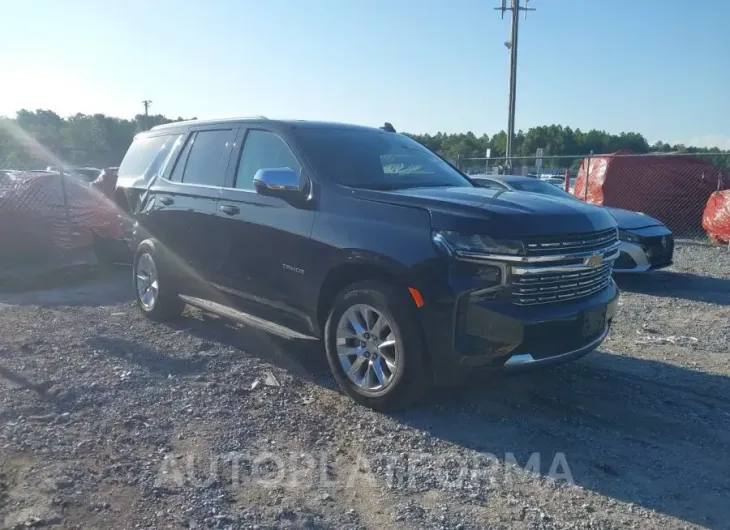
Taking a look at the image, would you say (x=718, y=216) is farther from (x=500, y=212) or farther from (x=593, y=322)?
A: (x=500, y=212)

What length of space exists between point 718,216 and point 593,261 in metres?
11.2

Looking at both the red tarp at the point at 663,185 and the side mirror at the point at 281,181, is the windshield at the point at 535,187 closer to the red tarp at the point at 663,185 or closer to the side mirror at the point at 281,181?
the red tarp at the point at 663,185

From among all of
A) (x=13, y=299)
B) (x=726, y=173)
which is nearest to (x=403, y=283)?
(x=13, y=299)

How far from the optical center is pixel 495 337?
4.12m

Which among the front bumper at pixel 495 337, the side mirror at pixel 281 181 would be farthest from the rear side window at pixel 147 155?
the front bumper at pixel 495 337

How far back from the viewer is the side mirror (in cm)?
495

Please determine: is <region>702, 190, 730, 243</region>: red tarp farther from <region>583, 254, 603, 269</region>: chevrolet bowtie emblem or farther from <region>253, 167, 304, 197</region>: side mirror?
<region>253, 167, 304, 197</region>: side mirror

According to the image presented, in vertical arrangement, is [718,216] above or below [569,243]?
below

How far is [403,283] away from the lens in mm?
4375

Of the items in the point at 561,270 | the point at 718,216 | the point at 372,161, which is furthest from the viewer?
the point at 718,216

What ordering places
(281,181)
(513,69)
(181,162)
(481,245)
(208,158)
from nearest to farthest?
1. (481,245)
2. (281,181)
3. (208,158)
4. (181,162)
5. (513,69)

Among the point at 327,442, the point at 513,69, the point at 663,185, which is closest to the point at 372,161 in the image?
the point at 327,442

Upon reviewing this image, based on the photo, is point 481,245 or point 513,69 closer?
point 481,245

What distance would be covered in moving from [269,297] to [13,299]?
198 inches
